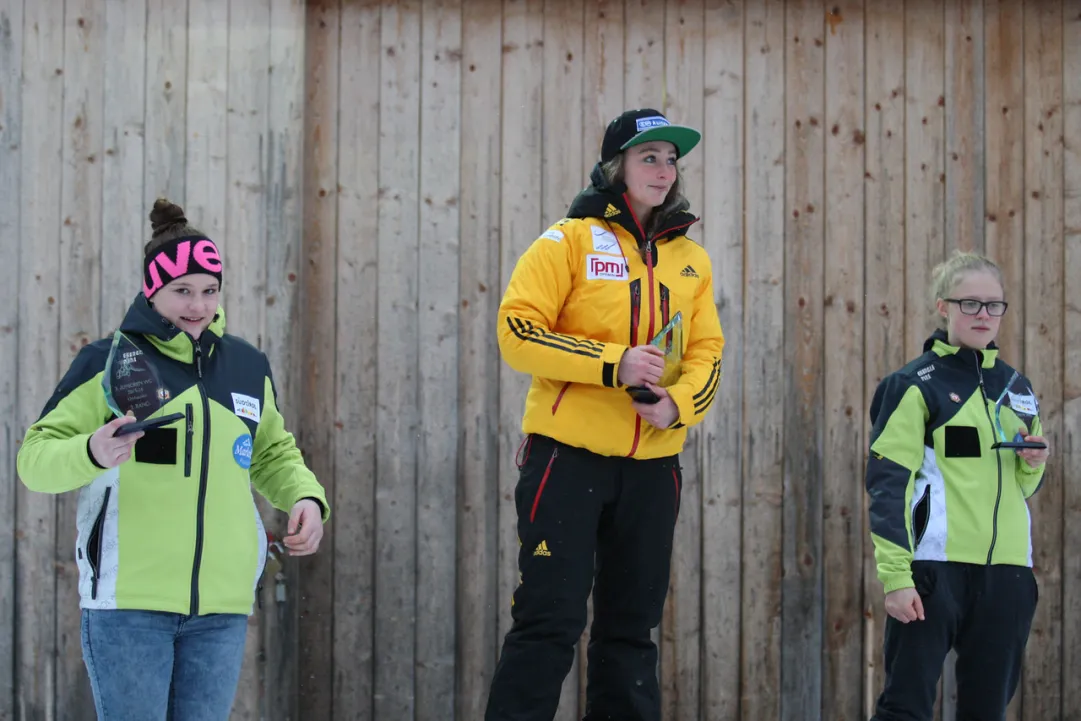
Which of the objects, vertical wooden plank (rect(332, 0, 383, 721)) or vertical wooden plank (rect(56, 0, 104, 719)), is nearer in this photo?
vertical wooden plank (rect(56, 0, 104, 719))

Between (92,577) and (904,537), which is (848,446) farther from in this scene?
(92,577)

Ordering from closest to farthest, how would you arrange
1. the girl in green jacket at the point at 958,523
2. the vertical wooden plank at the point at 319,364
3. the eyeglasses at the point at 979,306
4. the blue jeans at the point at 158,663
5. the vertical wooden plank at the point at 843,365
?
the blue jeans at the point at 158,663 → the girl in green jacket at the point at 958,523 → the eyeglasses at the point at 979,306 → the vertical wooden plank at the point at 319,364 → the vertical wooden plank at the point at 843,365

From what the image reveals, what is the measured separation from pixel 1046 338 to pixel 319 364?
2842 millimetres

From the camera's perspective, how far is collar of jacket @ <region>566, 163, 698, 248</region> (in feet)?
10.7

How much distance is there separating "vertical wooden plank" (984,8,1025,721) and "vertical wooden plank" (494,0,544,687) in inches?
70.5

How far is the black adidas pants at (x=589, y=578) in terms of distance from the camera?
2998 mm

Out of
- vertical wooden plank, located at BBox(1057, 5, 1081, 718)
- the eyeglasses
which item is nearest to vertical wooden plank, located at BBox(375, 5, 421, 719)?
the eyeglasses

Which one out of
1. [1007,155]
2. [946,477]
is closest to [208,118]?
[946,477]

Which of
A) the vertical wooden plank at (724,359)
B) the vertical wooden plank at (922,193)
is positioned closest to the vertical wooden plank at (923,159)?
the vertical wooden plank at (922,193)

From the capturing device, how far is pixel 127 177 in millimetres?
4395

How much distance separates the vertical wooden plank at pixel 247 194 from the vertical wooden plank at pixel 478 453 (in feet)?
2.48

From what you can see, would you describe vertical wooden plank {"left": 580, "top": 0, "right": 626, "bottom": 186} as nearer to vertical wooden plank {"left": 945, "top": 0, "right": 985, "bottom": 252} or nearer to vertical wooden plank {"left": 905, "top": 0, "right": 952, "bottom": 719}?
vertical wooden plank {"left": 905, "top": 0, "right": 952, "bottom": 719}

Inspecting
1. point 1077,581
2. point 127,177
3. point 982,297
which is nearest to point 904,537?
point 982,297

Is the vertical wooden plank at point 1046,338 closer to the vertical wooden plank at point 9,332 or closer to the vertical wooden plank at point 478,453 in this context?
the vertical wooden plank at point 478,453
